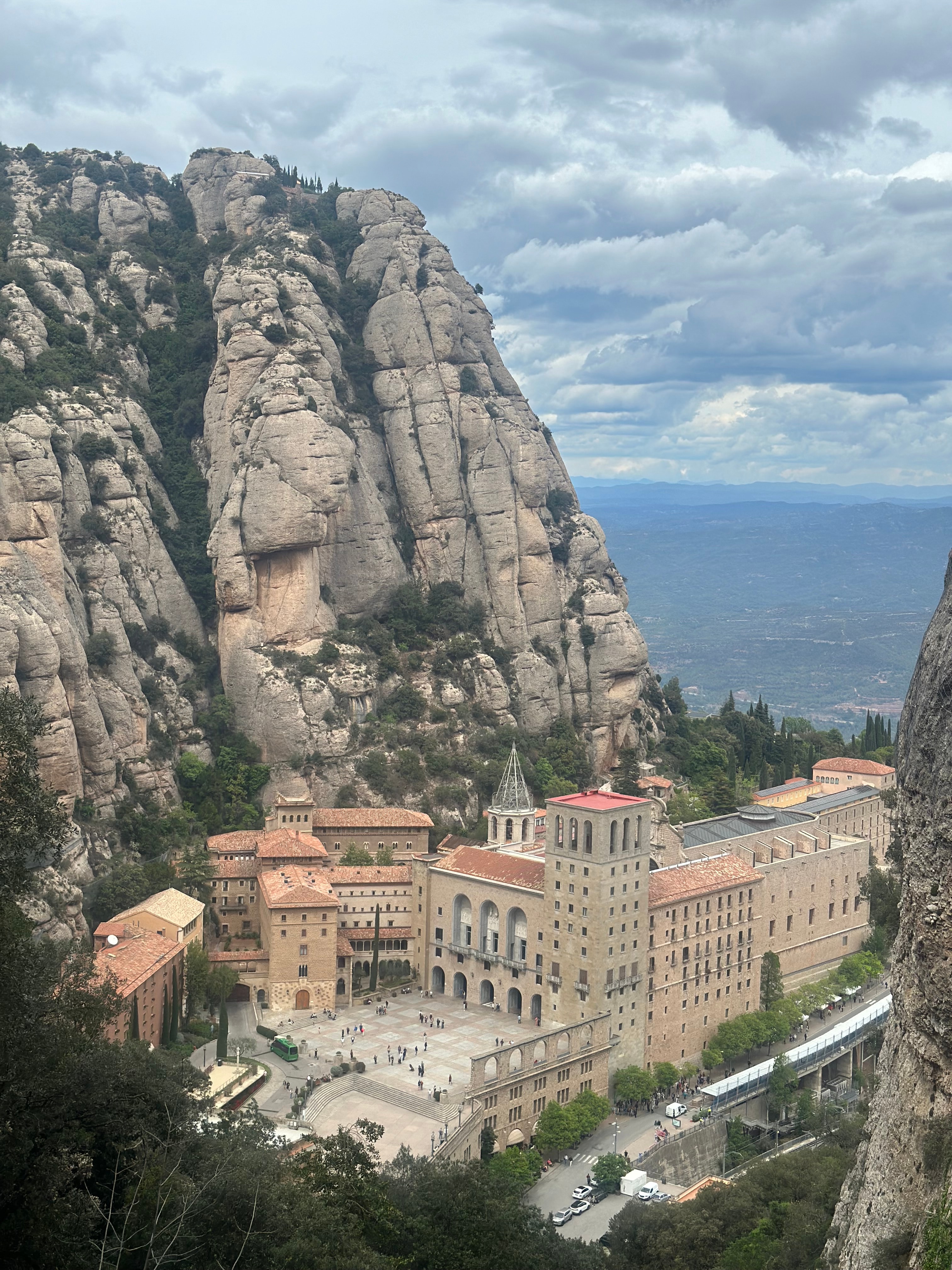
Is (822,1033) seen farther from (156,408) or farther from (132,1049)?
(156,408)

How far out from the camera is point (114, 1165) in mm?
34781

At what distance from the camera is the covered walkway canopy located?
→ 6919 cm

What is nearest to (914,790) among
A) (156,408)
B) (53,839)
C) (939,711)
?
(939,711)

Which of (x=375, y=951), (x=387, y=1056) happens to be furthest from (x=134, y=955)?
(x=375, y=951)

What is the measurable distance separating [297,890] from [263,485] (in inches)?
1444

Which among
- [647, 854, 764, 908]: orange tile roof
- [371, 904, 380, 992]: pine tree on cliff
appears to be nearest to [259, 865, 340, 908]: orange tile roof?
[371, 904, 380, 992]: pine tree on cliff

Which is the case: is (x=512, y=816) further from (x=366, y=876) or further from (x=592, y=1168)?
(x=592, y=1168)

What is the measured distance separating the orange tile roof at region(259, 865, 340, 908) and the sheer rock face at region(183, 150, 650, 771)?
736 inches

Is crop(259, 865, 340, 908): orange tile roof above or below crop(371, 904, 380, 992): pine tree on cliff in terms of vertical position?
above

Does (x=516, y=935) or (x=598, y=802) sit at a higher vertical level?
(x=598, y=802)

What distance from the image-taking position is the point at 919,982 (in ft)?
75.5

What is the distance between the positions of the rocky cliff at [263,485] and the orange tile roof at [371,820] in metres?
6.59

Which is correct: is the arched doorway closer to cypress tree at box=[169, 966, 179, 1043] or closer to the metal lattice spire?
the metal lattice spire

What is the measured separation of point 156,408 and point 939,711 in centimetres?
9794
